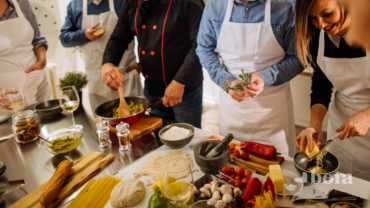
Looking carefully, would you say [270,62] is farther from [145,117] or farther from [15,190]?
[15,190]

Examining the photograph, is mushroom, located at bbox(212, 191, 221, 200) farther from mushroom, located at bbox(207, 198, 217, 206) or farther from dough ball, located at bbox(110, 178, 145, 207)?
dough ball, located at bbox(110, 178, 145, 207)

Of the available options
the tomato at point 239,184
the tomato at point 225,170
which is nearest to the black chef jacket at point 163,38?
the tomato at point 225,170

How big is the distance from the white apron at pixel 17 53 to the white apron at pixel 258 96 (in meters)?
1.66

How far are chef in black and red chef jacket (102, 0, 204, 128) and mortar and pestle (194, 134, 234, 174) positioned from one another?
606mm

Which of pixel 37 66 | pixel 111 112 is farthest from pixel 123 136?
pixel 37 66

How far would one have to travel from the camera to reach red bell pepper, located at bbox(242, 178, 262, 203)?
892 mm

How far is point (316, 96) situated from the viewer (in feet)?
4.54

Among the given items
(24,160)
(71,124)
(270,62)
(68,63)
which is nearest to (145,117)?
(71,124)

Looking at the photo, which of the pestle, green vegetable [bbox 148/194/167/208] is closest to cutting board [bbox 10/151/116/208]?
green vegetable [bbox 148/194/167/208]

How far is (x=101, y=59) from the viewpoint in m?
2.61

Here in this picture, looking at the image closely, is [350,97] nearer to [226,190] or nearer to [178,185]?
[226,190]

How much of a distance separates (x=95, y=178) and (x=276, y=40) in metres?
1.25

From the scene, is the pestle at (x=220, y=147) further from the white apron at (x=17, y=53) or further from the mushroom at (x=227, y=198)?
the white apron at (x=17, y=53)

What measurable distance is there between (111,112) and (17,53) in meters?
1.16
